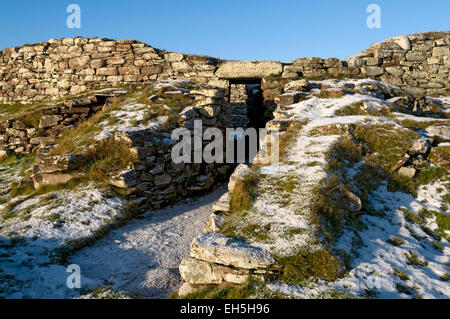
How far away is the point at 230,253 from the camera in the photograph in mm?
4848

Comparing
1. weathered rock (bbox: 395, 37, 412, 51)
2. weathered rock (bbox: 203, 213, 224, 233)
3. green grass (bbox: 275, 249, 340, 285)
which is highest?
weathered rock (bbox: 395, 37, 412, 51)

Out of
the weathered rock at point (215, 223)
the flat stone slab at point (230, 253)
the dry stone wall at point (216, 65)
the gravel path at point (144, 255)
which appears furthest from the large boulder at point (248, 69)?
the flat stone slab at point (230, 253)

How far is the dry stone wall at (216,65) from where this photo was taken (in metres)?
14.2

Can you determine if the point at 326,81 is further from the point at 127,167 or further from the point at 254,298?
the point at 254,298

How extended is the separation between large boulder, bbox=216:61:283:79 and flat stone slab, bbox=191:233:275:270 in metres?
10.3

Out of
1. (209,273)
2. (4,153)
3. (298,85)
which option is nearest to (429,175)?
(209,273)

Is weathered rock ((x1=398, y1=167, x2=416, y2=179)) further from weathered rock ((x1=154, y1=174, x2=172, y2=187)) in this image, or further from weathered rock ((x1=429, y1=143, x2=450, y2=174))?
weathered rock ((x1=154, y1=174, x2=172, y2=187))

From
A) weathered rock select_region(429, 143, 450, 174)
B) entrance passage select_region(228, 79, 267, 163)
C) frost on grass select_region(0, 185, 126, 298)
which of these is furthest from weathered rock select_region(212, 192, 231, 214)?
entrance passage select_region(228, 79, 267, 163)

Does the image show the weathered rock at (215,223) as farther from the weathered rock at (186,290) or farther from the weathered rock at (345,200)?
the weathered rock at (345,200)

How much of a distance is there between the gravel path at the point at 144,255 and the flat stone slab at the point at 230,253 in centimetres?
103

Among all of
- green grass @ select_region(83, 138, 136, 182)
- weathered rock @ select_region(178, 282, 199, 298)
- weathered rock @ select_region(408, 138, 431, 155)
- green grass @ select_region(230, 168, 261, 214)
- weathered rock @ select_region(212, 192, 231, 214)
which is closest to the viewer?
weathered rock @ select_region(178, 282, 199, 298)

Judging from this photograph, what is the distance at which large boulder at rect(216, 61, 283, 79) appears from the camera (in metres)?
14.0

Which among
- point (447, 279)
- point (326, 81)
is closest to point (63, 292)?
point (447, 279)

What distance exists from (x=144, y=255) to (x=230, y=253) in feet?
8.08
